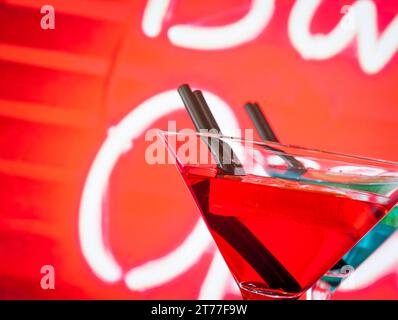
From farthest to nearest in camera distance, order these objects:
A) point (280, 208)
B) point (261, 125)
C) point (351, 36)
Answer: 1. point (351, 36)
2. point (261, 125)
3. point (280, 208)

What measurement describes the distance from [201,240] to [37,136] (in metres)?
0.67

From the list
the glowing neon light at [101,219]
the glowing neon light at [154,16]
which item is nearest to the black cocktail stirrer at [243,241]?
the glowing neon light at [101,219]

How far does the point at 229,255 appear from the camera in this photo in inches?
33.2

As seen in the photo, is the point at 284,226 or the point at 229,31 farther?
the point at 229,31

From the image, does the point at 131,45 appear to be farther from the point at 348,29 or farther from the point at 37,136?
the point at 348,29

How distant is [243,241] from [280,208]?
0.24 ft

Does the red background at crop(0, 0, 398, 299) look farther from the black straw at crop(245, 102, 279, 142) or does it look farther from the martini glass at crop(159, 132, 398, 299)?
the martini glass at crop(159, 132, 398, 299)

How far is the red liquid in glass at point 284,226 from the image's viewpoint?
796mm

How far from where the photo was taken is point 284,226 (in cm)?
80

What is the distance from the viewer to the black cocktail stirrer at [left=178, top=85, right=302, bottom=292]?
2.65 feet

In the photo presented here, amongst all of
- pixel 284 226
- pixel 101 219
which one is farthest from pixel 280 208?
pixel 101 219

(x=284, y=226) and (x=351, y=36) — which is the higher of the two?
(x=351, y=36)

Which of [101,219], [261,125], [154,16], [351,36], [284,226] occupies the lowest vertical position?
[284,226]

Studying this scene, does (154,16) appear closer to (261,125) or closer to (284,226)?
(261,125)
